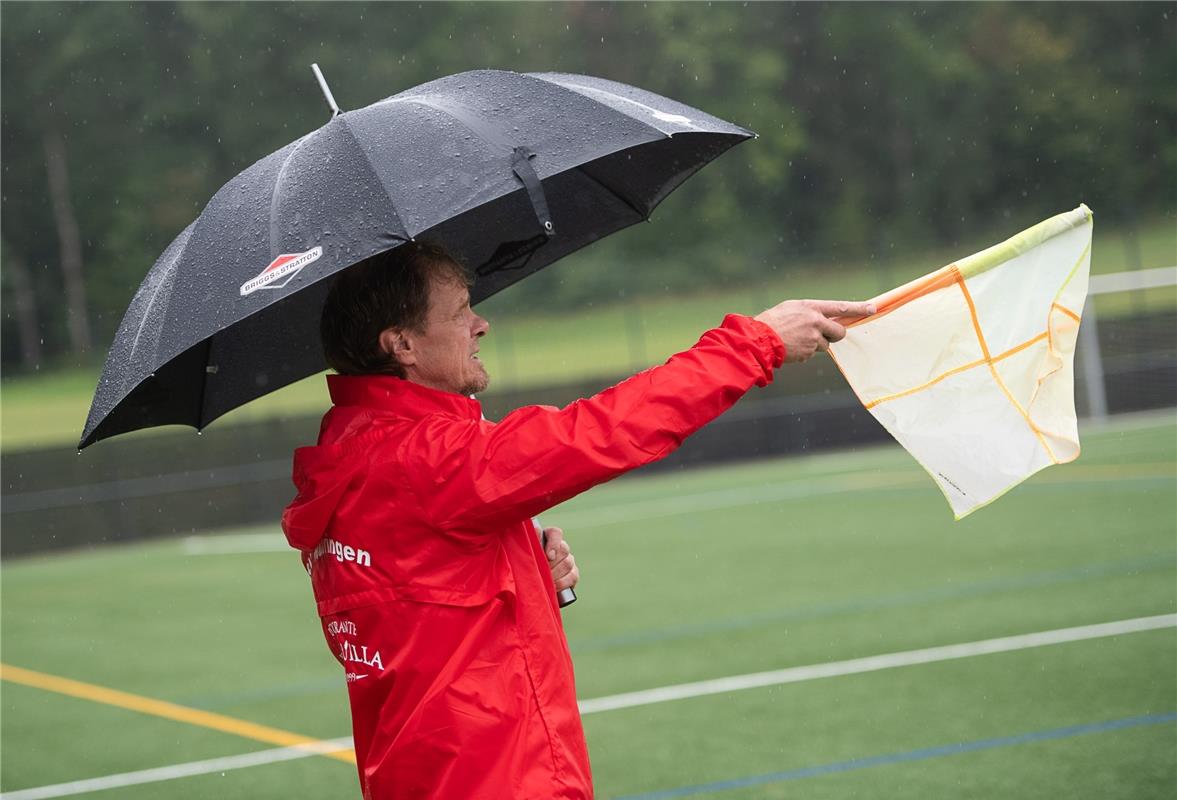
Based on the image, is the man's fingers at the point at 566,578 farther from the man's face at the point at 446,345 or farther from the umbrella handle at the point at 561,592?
the man's face at the point at 446,345

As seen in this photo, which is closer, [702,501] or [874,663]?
[874,663]

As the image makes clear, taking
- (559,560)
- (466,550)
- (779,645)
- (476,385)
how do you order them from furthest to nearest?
(779,645), (559,560), (476,385), (466,550)

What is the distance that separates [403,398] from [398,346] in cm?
13

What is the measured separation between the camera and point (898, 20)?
160ft

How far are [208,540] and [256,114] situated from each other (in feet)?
82.2

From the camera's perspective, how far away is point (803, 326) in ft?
10.4

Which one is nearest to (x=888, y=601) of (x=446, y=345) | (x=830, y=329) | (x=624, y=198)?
(x=624, y=198)

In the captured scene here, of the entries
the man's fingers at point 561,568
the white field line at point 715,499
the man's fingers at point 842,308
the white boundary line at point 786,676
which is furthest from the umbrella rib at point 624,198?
the white field line at point 715,499

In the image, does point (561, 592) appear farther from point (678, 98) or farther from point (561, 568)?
point (678, 98)

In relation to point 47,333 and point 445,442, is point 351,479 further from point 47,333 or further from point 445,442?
point 47,333

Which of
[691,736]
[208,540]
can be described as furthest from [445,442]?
[208,540]

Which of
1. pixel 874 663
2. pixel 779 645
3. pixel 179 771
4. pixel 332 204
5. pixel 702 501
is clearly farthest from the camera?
pixel 702 501

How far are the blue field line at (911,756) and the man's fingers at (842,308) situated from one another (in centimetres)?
323

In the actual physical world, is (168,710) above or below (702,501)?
below
